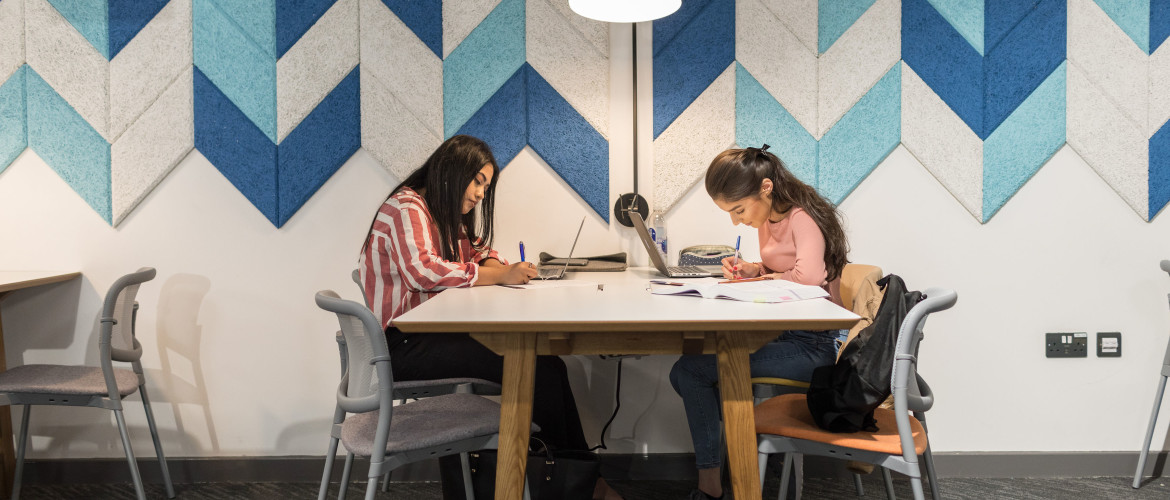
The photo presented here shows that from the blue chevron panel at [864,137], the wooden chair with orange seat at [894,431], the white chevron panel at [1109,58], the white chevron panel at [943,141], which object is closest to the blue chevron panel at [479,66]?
the blue chevron panel at [864,137]

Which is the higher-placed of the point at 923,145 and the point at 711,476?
the point at 923,145

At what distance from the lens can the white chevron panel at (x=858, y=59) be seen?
271 centimetres

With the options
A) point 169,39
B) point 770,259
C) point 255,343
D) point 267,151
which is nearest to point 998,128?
point 770,259

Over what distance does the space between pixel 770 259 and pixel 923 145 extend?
0.89 m

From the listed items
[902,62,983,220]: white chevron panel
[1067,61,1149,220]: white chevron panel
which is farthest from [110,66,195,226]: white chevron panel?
[1067,61,1149,220]: white chevron panel

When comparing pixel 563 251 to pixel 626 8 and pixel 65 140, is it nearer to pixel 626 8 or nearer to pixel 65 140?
→ pixel 626 8

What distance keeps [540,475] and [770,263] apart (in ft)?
3.03

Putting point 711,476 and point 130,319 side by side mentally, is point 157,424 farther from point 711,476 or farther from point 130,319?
point 711,476

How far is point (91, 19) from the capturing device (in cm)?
269

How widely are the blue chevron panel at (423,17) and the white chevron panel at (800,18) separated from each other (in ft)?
3.85

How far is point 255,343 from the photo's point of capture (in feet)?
9.10

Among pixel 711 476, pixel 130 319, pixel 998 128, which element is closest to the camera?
pixel 711 476

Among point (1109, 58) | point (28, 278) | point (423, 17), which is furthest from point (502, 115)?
point (1109, 58)

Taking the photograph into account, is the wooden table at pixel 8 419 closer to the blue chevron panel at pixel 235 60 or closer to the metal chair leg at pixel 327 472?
the blue chevron panel at pixel 235 60
